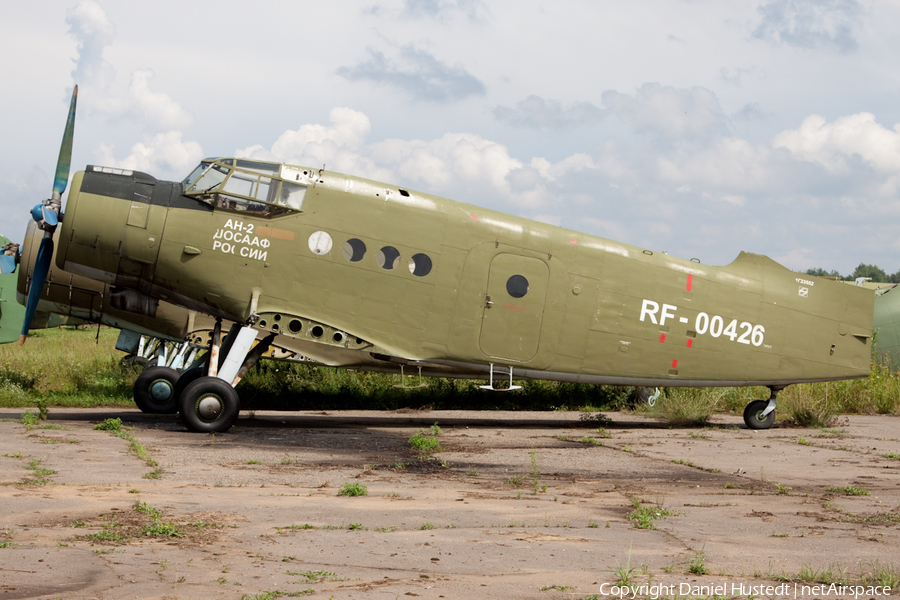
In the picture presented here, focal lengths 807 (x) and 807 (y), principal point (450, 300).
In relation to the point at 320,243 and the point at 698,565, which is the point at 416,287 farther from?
the point at 698,565

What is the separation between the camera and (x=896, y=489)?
9414mm

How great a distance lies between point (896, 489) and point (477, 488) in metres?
4.93

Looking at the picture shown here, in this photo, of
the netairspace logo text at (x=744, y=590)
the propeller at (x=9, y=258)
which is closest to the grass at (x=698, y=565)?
the netairspace logo text at (x=744, y=590)

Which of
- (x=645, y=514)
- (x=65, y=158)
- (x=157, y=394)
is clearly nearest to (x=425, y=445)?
(x=645, y=514)

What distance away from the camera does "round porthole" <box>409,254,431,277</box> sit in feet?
45.9

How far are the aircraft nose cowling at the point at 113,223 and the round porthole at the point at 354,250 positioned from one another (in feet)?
9.65

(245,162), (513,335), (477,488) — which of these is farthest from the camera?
(513,335)

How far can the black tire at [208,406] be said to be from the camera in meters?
12.6

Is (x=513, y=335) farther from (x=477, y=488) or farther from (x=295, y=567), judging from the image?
(x=295, y=567)

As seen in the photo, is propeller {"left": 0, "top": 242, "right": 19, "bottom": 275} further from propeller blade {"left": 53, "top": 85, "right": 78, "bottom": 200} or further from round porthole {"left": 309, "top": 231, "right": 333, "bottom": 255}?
round porthole {"left": 309, "top": 231, "right": 333, "bottom": 255}

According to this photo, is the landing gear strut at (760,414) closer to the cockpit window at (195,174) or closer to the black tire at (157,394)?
the cockpit window at (195,174)

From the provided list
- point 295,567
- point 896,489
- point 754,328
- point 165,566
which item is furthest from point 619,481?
point 754,328

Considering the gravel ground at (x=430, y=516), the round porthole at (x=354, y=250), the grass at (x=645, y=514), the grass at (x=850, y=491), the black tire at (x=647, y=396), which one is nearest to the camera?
the gravel ground at (x=430, y=516)

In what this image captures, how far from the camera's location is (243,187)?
1317cm
